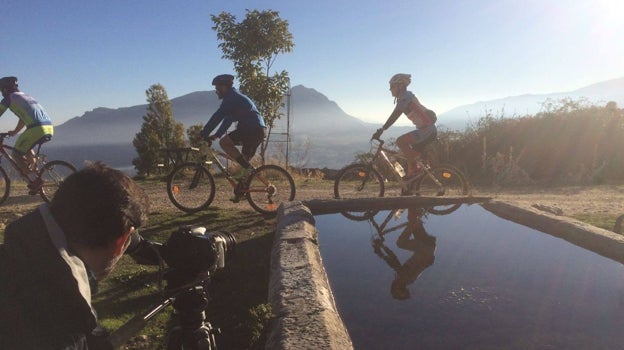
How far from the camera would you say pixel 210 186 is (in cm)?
596

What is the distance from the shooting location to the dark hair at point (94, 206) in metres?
1.07

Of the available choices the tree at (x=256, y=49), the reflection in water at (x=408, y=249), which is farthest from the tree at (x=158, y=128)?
the reflection in water at (x=408, y=249)

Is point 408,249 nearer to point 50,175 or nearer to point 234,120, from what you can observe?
point 234,120

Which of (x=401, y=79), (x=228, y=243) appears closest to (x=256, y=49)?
(x=401, y=79)

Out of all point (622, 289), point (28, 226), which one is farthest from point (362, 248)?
point (28, 226)

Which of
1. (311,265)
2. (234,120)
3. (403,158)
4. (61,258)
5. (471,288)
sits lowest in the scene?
(471,288)

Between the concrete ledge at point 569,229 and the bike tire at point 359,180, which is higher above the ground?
the bike tire at point 359,180

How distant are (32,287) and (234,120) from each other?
4787 mm

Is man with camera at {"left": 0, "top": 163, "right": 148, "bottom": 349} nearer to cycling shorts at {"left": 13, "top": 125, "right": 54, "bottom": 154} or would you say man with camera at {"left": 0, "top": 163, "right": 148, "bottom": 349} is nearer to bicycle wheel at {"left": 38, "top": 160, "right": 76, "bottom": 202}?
cycling shorts at {"left": 13, "top": 125, "right": 54, "bottom": 154}

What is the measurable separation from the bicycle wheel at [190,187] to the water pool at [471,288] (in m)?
2.53

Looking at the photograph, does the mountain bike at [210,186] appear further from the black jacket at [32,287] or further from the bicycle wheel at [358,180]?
the black jacket at [32,287]

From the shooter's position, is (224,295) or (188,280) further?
(224,295)

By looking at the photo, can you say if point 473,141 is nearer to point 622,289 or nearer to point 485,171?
point 485,171

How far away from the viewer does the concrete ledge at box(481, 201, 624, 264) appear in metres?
3.30
